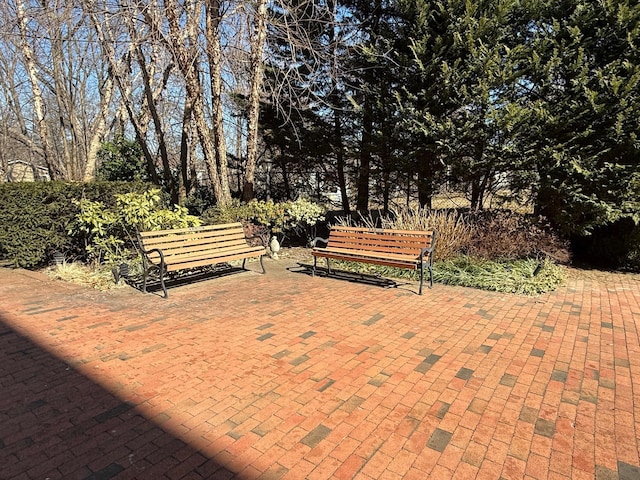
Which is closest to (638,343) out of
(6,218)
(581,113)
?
(581,113)

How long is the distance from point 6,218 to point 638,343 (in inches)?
369

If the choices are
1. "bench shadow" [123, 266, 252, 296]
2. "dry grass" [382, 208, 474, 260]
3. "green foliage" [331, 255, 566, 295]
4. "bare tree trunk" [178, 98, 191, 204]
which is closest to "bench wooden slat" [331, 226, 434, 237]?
"green foliage" [331, 255, 566, 295]

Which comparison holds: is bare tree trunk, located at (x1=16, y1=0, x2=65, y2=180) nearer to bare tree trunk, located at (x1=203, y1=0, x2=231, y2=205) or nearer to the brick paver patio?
bare tree trunk, located at (x1=203, y1=0, x2=231, y2=205)

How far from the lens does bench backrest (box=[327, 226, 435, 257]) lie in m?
5.88

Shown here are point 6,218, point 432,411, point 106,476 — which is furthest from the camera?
point 6,218

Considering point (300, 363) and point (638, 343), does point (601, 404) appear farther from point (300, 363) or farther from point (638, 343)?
point (300, 363)

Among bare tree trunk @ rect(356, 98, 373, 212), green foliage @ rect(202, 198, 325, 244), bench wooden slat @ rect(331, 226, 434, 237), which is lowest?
bench wooden slat @ rect(331, 226, 434, 237)

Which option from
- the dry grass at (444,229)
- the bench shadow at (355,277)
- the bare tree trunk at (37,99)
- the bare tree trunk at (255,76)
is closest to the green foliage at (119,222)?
the bench shadow at (355,277)

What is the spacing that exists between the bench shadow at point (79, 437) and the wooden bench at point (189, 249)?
2.40 meters

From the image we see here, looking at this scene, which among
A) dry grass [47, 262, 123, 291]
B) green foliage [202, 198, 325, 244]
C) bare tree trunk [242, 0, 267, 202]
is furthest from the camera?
green foliage [202, 198, 325, 244]

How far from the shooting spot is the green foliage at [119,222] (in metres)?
6.91

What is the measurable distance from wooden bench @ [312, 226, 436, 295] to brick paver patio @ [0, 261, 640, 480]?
0.86m

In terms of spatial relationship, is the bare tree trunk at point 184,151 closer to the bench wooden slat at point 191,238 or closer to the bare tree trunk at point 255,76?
the bare tree trunk at point 255,76

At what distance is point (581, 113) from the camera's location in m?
6.44
